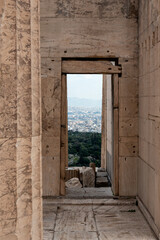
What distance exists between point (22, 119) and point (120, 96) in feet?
21.7

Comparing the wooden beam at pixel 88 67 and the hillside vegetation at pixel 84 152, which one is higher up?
the wooden beam at pixel 88 67

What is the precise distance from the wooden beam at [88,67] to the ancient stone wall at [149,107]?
85 centimetres

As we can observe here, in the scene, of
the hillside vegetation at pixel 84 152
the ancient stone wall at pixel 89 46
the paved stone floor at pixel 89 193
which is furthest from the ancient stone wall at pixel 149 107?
the hillside vegetation at pixel 84 152

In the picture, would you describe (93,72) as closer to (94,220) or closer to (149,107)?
(149,107)

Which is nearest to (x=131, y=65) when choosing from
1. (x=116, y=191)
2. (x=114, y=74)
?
(x=114, y=74)

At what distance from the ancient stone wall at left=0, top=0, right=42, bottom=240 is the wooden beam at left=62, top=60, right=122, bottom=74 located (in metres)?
6.05

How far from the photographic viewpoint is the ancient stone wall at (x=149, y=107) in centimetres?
783

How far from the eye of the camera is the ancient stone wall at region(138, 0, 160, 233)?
783 cm

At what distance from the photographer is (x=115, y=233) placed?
7.95 m

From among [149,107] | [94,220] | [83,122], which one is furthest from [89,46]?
[83,122]

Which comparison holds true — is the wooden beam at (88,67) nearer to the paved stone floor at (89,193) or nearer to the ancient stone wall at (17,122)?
the paved stone floor at (89,193)

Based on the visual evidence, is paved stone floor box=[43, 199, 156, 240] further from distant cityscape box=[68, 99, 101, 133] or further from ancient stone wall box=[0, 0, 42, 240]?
distant cityscape box=[68, 99, 101, 133]

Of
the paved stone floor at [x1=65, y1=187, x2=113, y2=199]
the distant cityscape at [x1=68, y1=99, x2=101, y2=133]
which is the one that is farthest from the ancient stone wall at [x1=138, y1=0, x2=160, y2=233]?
the distant cityscape at [x1=68, y1=99, x2=101, y2=133]

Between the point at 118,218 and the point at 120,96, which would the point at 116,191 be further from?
the point at 120,96
